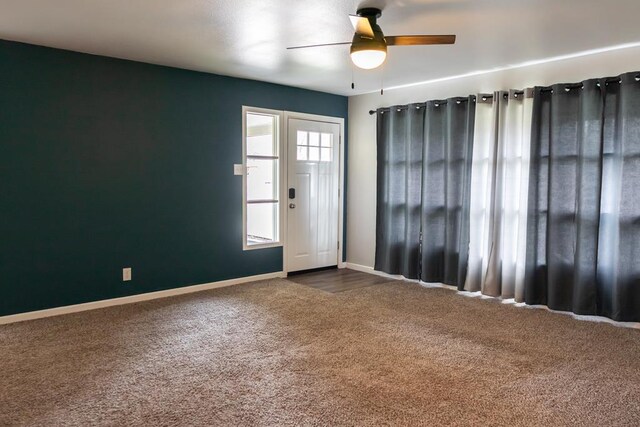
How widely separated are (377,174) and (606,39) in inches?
115

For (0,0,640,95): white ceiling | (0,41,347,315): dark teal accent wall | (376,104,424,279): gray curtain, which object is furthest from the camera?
(376,104,424,279): gray curtain

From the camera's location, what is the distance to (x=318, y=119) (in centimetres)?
606

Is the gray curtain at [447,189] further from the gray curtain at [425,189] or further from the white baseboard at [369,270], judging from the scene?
the white baseboard at [369,270]

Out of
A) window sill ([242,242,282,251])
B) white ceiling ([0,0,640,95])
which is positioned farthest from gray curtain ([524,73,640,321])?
window sill ([242,242,282,251])

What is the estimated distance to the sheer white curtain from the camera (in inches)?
179

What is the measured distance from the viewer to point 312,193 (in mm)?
6062

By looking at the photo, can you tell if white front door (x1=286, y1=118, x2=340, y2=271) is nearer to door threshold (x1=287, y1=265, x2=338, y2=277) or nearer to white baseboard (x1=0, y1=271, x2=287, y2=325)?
door threshold (x1=287, y1=265, x2=338, y2=277)

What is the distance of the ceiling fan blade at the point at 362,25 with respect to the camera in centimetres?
285

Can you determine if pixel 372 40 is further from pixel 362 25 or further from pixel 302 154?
pixel 302 154

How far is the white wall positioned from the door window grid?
37 cm

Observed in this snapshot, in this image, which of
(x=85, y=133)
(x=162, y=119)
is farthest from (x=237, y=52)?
(x=85, y=133)

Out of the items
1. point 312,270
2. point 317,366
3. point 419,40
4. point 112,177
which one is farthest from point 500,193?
point 112,177

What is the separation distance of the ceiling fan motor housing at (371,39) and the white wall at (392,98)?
7.38 feet

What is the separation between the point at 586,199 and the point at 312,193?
321 cm
